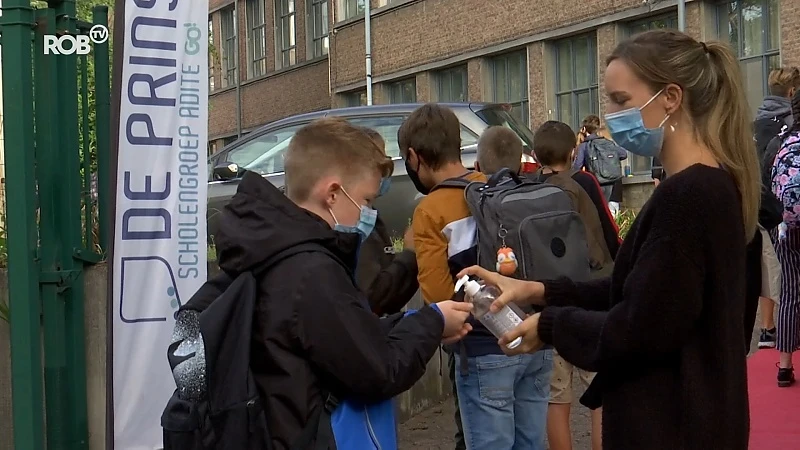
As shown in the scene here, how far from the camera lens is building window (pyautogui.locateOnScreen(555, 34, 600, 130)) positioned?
797 inches

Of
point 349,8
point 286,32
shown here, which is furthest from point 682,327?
point 286,32

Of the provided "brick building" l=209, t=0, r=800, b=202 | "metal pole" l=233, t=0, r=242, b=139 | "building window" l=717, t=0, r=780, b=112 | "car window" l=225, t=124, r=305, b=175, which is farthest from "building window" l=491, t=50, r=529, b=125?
"metal pole" l=233, t=0, r=242, b=139

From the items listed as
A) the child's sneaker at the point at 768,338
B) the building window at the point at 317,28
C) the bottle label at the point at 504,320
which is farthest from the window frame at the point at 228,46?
the bottle label at the point at 504,320

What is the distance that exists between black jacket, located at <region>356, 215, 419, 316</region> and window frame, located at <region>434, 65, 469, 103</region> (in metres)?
19.9

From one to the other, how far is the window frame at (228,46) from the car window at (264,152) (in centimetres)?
2555

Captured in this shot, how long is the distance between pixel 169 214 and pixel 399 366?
2.32 metres

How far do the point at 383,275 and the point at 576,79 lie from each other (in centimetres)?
1716

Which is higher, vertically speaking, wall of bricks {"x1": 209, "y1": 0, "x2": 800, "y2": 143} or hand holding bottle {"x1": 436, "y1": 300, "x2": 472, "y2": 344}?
wall of bricks {"x1": 209, "y1": 0, "x2": 800, "y2": 143}

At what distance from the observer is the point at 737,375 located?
8.48 feet

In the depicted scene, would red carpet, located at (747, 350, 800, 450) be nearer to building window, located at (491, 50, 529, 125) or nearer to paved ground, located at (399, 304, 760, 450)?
paved ground, located at (399, 304, 760, 450)

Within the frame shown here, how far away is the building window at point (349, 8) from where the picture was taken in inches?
1105

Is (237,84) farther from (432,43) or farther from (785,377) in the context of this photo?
(785,377)

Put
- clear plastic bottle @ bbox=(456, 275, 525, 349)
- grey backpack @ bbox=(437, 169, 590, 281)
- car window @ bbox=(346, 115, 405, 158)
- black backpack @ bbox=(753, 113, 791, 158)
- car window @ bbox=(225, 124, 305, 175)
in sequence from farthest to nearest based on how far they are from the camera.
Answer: car window @ bbox=(225, 124, 305, 175), car window @ bbox=(346, 115, 405, 158), black backpack @ bbox=(753, 113, 791, 158), grey backpack @ bbox=(437, 169, 590, 281), clear plastic bottle @ bbox=(456, 275, 525, 349)

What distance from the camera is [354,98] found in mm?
29203
